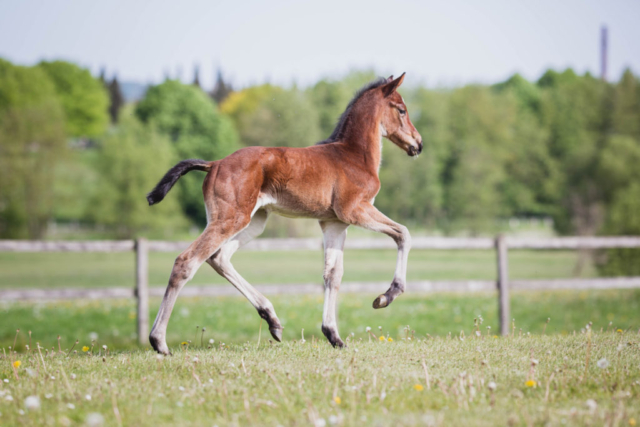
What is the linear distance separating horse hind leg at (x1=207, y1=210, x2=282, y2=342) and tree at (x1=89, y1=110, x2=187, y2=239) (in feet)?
114

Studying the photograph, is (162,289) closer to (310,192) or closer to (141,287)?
(141,287)

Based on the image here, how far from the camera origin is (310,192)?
4.90 metres

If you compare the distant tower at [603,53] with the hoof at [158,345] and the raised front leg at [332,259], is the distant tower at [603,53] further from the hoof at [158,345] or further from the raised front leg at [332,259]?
the hoof at [158,345]

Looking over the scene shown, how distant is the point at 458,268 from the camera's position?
30.9 metres

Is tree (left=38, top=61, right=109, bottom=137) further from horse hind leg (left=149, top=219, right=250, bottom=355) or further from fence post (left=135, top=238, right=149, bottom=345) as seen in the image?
horse hind leg (left=149, top=219, right=250, bottom=355)

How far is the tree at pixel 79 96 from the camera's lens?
208 feet

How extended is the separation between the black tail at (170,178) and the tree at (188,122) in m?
40.4

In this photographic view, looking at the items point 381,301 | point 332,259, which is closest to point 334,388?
point 381,301

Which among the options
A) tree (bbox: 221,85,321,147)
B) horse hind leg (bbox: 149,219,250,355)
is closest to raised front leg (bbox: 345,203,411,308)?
horse hind leg (bbox: 149,219,250,355)

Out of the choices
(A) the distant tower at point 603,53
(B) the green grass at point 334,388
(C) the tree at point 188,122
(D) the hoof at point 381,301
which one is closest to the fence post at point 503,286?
(B) the green grass at point 334,388

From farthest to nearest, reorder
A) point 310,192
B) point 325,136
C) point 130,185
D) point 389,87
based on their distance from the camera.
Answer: point 325,136
point 130,185
point 389,87
point 310,192

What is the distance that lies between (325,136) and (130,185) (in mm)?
13055

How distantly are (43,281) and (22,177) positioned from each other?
1365 cm

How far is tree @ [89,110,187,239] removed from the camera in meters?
39.0
